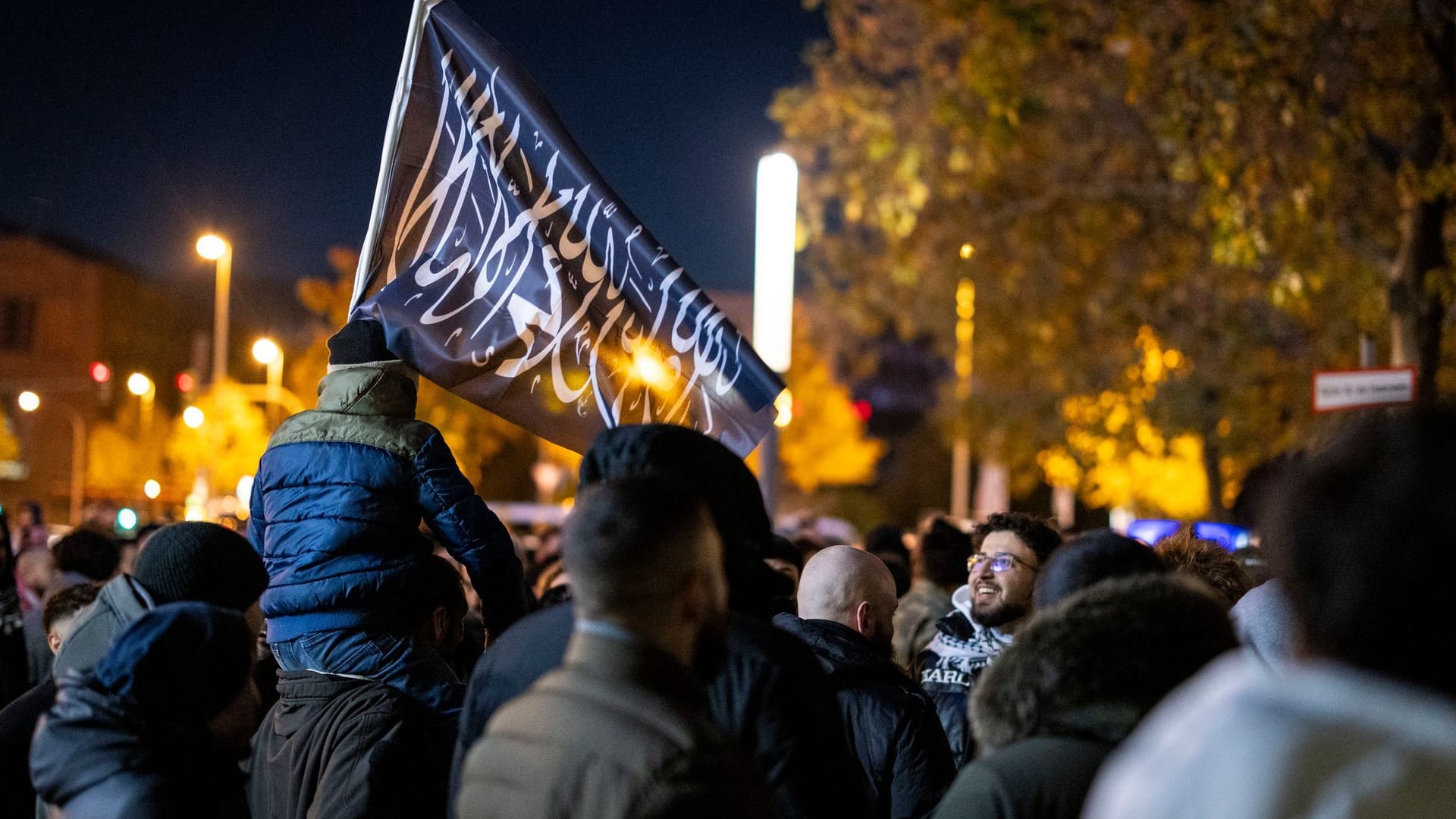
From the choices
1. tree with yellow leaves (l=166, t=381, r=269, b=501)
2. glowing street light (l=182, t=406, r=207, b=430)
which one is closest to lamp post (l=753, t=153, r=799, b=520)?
tree with yellow leaves (l=166, t=381, r=269, b=501)

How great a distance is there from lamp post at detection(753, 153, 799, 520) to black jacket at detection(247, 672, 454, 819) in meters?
7.76

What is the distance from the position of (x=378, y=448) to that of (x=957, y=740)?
267 centimetres

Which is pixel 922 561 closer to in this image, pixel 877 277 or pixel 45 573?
pixel 45 573

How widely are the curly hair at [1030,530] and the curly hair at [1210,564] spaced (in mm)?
435

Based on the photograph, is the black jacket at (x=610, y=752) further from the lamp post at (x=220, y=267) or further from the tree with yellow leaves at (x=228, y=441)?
the tree with yellow leaves at (x=228, y=441)

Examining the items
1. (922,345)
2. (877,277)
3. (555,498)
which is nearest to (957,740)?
(877,277)

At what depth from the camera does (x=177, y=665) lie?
3373 millimetres

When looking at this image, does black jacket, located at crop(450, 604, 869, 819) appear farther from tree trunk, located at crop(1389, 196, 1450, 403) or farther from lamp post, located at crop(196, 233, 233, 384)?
lamp post, located at crop(196, 233, 233, 384)

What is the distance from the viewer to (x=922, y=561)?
8.73 metres

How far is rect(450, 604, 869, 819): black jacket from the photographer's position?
10.3 feet

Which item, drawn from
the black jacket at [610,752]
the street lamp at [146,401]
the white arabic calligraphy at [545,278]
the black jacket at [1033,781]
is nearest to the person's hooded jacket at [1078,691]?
→ the black jacket at [1033,781]

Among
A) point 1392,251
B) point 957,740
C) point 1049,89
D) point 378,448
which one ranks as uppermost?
point 1049,89

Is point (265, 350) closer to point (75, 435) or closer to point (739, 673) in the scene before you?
point (75, 435)

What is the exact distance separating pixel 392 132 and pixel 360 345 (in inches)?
36.1
